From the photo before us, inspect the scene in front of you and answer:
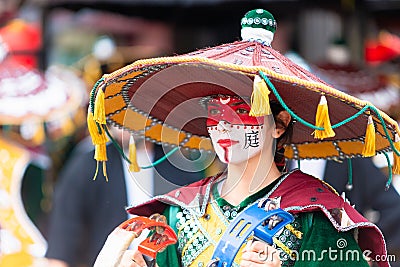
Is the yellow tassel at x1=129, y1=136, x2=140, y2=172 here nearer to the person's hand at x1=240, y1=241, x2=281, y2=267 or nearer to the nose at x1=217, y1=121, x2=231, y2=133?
the nose at x1=217, y1=121, x2=231, y2=133

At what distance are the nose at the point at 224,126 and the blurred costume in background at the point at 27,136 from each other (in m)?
2.66

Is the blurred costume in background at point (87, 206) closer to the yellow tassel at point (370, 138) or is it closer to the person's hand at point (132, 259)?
the person's hand at point (132, 259)

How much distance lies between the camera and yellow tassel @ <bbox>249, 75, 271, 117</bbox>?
303 cm

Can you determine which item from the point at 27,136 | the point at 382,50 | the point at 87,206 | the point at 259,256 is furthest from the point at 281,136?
the point at 382,50

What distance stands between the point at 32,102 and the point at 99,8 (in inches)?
27.7

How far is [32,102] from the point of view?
664 centimetres

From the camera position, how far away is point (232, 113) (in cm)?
332

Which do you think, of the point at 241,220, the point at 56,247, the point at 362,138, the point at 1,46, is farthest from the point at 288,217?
the point at 1,46

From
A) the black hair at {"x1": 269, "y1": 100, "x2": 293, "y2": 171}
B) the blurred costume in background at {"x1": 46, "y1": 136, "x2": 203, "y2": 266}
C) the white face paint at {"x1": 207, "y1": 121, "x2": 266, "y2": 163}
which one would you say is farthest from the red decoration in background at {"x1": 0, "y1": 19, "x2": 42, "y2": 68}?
the white face paint at {"x1": 207, "y1": 121, "x2": 266, "y2": 163}

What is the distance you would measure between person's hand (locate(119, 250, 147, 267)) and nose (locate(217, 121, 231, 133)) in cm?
45

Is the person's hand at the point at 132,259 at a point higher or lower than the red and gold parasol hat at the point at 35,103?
higher

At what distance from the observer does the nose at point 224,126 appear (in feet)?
10.9

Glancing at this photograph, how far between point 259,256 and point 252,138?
0.39 m

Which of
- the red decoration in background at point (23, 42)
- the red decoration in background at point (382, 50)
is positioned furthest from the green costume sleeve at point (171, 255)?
the red decoration in background at point (382, 50)
